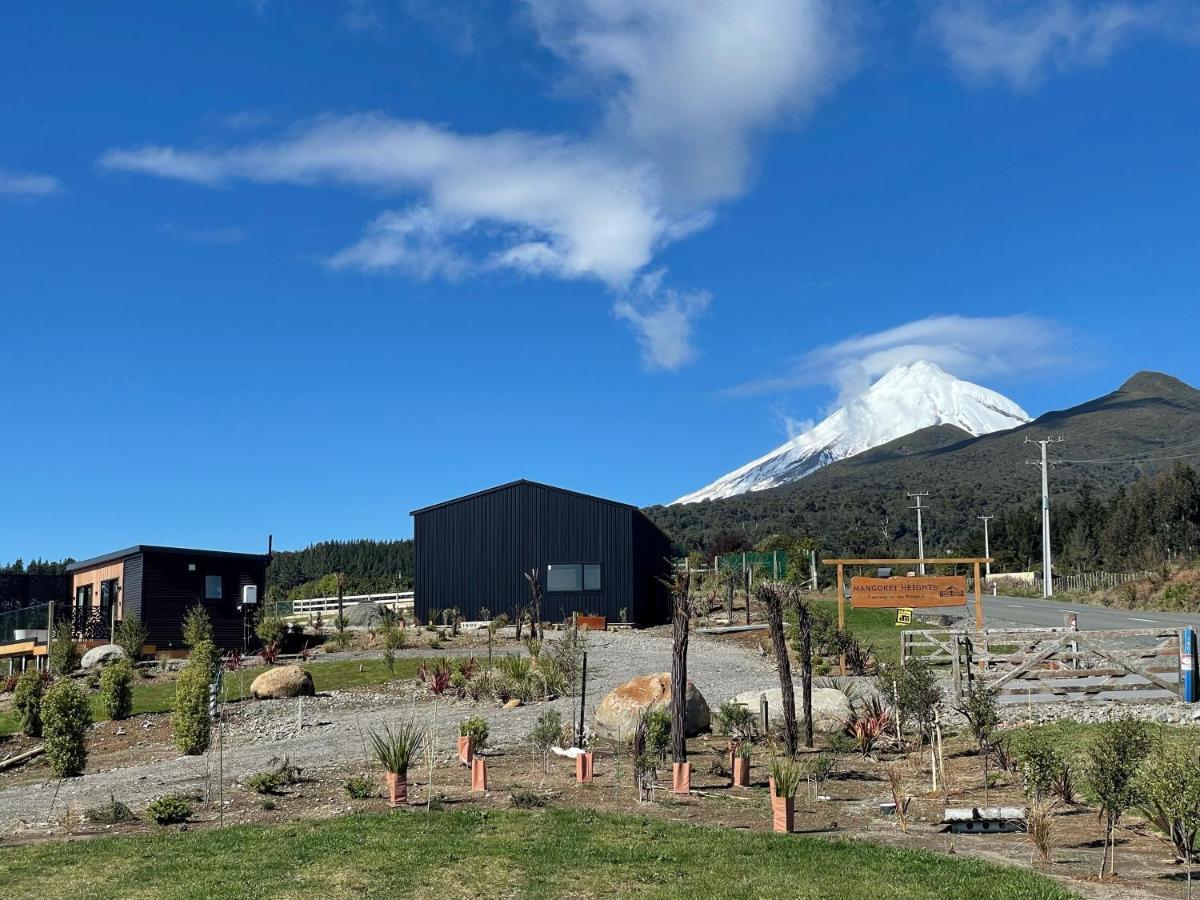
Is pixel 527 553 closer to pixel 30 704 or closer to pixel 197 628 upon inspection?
pixel 197 628

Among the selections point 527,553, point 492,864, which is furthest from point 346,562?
point 492,864

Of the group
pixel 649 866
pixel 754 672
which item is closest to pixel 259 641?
pixel 754 672

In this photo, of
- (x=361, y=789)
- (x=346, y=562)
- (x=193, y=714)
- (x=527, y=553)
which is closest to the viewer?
(x=361, y=789)

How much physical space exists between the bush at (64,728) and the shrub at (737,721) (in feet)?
34.5

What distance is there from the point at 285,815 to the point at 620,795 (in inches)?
161

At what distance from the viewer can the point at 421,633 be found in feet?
131

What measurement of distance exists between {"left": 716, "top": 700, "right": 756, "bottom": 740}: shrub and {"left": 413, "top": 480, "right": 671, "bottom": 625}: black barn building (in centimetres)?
2644

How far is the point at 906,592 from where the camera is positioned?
101 ft

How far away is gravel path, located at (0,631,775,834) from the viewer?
15656 millimetres

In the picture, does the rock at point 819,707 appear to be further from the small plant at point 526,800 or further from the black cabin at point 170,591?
the black cabin at point 170,591

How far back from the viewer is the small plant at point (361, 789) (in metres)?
13.5

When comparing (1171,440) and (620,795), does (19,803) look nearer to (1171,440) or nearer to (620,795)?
(620,795)

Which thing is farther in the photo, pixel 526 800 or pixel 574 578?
pixel 574 578

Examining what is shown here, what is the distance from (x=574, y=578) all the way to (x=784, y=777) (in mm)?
33712
